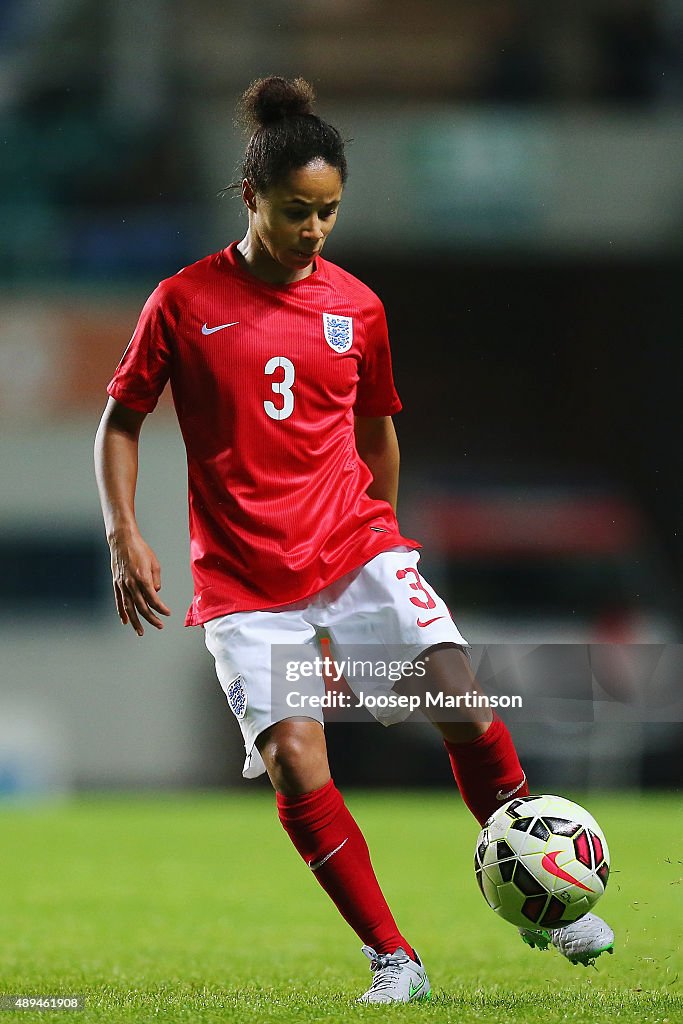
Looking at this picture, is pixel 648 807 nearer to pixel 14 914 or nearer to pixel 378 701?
pixel 14 914

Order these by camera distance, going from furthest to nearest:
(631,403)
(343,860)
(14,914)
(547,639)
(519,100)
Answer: (631,403)
(519,100)
(14,914)
(547,639)
(343,860)

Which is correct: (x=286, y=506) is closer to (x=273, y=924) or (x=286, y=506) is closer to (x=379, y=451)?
(x=379, y=451)

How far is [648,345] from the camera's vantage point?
11.8 metres

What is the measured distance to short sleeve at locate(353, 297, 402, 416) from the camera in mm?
3061

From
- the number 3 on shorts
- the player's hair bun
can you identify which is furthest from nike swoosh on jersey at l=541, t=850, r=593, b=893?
the player's hair bun

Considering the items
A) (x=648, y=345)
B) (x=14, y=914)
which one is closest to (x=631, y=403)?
(x=648, y=345)

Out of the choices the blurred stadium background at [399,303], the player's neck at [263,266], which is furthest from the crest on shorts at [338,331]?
the blurred stadium background at [399,303]

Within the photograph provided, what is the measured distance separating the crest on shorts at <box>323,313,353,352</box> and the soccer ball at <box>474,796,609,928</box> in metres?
0.94

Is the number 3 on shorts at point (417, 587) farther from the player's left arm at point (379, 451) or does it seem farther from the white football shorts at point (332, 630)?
the player's left arm at point (379, 451)

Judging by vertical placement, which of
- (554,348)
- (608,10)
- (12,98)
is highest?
(608,10)

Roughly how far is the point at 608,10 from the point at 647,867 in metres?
7.25

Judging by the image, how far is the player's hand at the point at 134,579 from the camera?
108 inches

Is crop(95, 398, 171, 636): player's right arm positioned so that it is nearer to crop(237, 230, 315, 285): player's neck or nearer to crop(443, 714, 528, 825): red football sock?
crop(237, 230, 315, 285): player's neck

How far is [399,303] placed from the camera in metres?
10.4
